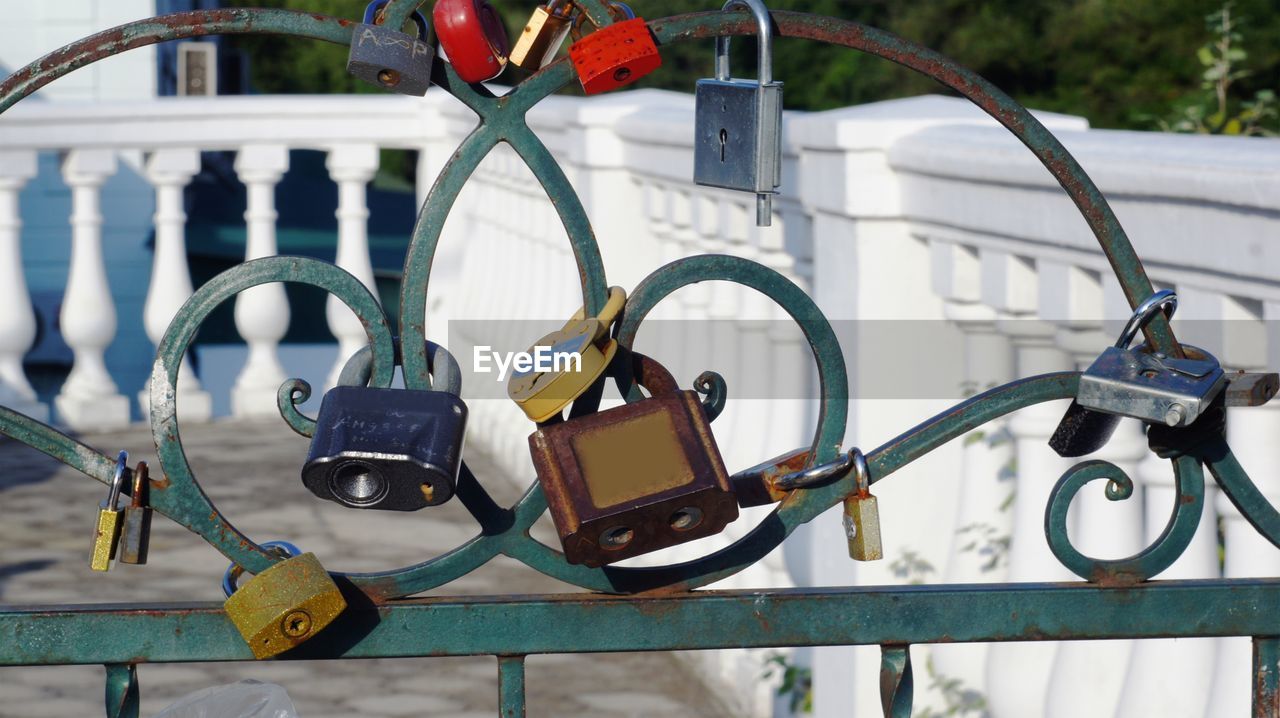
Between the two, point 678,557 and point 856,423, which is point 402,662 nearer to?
point 678,557

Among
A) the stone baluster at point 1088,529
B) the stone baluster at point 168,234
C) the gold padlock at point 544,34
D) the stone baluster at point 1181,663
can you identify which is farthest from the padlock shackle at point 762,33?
the stone baluster at point 168,234

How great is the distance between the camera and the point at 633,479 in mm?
976

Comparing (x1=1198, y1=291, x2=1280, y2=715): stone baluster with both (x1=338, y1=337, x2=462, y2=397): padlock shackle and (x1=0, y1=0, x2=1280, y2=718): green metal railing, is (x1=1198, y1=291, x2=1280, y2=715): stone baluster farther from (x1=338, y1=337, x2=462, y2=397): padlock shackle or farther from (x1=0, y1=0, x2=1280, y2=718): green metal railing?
(x1=338, y1=337, x2=462, y2=397): padlock shackle

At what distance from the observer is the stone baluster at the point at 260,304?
491 centimetres

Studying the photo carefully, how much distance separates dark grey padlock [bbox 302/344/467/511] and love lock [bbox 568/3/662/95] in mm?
230

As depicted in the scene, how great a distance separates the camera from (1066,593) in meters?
1.13

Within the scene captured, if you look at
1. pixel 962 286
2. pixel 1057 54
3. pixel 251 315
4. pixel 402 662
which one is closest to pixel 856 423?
pixel 962 286

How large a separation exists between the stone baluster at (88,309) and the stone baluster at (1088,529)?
3570 mm

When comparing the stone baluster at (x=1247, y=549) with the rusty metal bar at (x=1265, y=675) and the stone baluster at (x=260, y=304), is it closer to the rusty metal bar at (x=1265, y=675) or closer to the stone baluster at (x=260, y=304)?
the rusty metal bar at (x=1265, y=675)

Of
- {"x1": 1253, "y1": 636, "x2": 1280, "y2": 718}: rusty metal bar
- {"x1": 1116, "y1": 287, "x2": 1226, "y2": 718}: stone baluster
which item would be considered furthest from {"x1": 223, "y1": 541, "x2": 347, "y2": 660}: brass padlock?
{"x1": 1116, "y1": 287, "x2": 1226, "y2": 718}: stone baluster

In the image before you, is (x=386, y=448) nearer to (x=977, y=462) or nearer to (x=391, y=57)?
(x=391, y=57)

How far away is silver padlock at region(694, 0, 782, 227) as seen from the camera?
106 cm

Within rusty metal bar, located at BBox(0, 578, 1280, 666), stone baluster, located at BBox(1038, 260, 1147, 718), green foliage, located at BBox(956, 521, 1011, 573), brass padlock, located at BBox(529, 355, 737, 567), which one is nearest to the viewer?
brass padlock, located at BBox(529, 355, 737, 567)

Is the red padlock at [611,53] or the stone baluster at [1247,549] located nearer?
the red padlock at [611,53]
